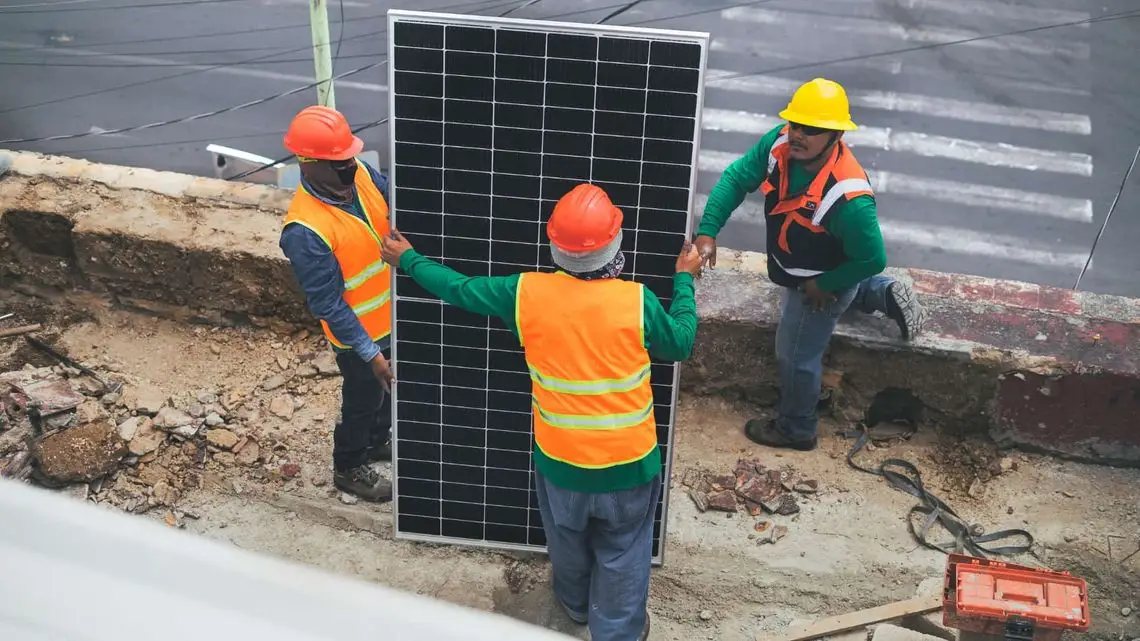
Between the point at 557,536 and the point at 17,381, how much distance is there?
3.64m

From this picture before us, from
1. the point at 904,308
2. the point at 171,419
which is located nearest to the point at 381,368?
the point at 171,419

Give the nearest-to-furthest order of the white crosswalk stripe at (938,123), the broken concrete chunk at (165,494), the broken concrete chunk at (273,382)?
the broken concrete chunk at (165,494), the broken concrete chunk at (273,382), the white crosswalk stripe at (938,123)

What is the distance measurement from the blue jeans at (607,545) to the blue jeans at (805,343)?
5.16 feet

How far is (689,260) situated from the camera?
492 centimetres

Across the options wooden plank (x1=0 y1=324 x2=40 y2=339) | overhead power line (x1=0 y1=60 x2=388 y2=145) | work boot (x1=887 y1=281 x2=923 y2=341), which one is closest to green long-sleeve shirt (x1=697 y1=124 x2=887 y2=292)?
work boot (x1=887 y1=281 x2=923 y2=341)

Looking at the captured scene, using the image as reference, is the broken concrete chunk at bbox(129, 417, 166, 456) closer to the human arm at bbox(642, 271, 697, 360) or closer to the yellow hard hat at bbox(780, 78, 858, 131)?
the human arm at bbox(642, 271, 697, 360)

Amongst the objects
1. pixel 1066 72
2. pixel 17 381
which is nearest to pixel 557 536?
pixel 17 381

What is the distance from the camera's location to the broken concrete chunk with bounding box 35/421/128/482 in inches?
239

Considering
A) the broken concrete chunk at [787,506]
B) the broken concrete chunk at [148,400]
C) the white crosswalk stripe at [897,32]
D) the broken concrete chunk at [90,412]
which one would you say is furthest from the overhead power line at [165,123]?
the broken concrete chunk at [787,506]

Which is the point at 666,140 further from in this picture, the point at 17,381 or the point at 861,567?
the point at 17,381

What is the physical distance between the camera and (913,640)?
4965mm

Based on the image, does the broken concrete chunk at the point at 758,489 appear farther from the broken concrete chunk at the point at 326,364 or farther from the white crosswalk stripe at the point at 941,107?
the white crosswalk stripe at the point at 941,107

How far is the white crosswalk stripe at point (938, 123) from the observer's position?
11.4 m

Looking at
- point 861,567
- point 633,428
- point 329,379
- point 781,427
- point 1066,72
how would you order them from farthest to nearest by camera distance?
point 1066,72 < point 329,379 < point 781,427 < point 861,567 < point 633,428
